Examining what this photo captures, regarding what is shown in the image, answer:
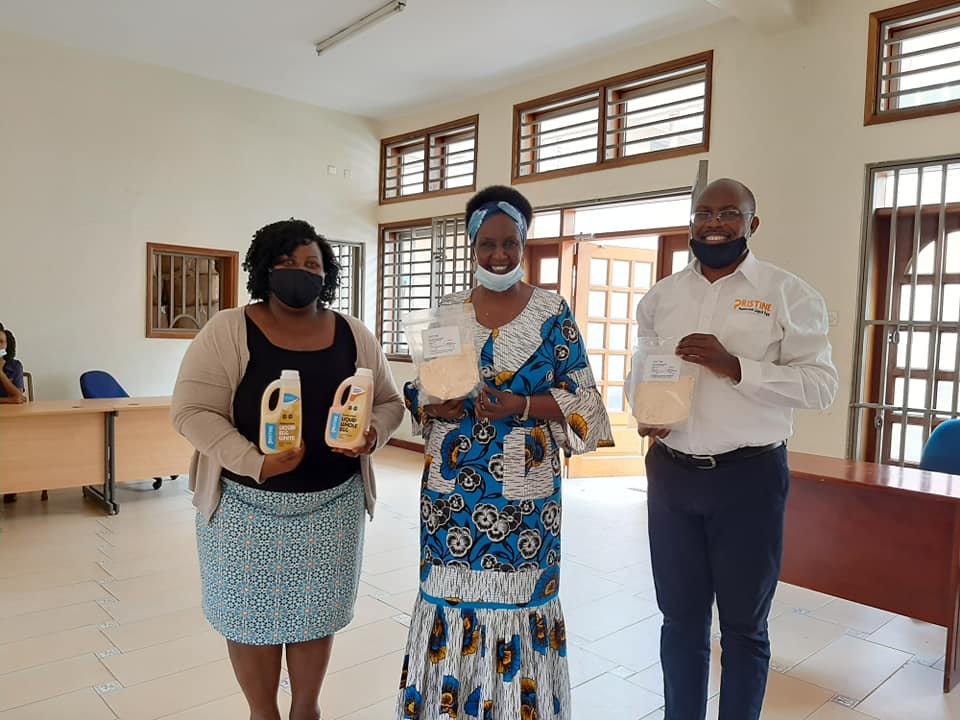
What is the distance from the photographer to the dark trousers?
179 centimetres

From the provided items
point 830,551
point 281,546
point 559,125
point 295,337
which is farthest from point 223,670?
point 559,125

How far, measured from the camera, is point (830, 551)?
10.3 ft

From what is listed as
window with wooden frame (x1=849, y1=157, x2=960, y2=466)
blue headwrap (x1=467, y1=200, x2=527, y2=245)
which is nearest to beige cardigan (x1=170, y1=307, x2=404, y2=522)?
blue headwrap (x1=467, y1=200, x2=527, y2=245)

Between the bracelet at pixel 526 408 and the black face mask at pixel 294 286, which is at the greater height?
the black face mask at pixel 294 286

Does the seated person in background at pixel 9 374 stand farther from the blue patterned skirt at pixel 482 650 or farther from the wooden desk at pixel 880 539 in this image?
the wooden desk at pixel 880 539

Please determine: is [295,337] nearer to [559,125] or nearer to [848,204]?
[848,204]

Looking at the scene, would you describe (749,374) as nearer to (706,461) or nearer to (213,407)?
(706,461)

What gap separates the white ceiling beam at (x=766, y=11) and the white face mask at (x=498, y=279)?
142 inches

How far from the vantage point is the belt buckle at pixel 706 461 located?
1816 mm

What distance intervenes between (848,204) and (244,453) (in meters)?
4.34

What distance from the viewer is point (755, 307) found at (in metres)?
1.82

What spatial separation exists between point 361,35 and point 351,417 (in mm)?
5010

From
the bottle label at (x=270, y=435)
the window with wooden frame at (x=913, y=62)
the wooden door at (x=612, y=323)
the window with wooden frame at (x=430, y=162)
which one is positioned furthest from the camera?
the window with wooden frame at (x=430, y=162)

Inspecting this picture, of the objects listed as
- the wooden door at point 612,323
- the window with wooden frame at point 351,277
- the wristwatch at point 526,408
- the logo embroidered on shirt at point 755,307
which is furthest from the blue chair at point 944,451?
the window with wooden frame at point 351,277
